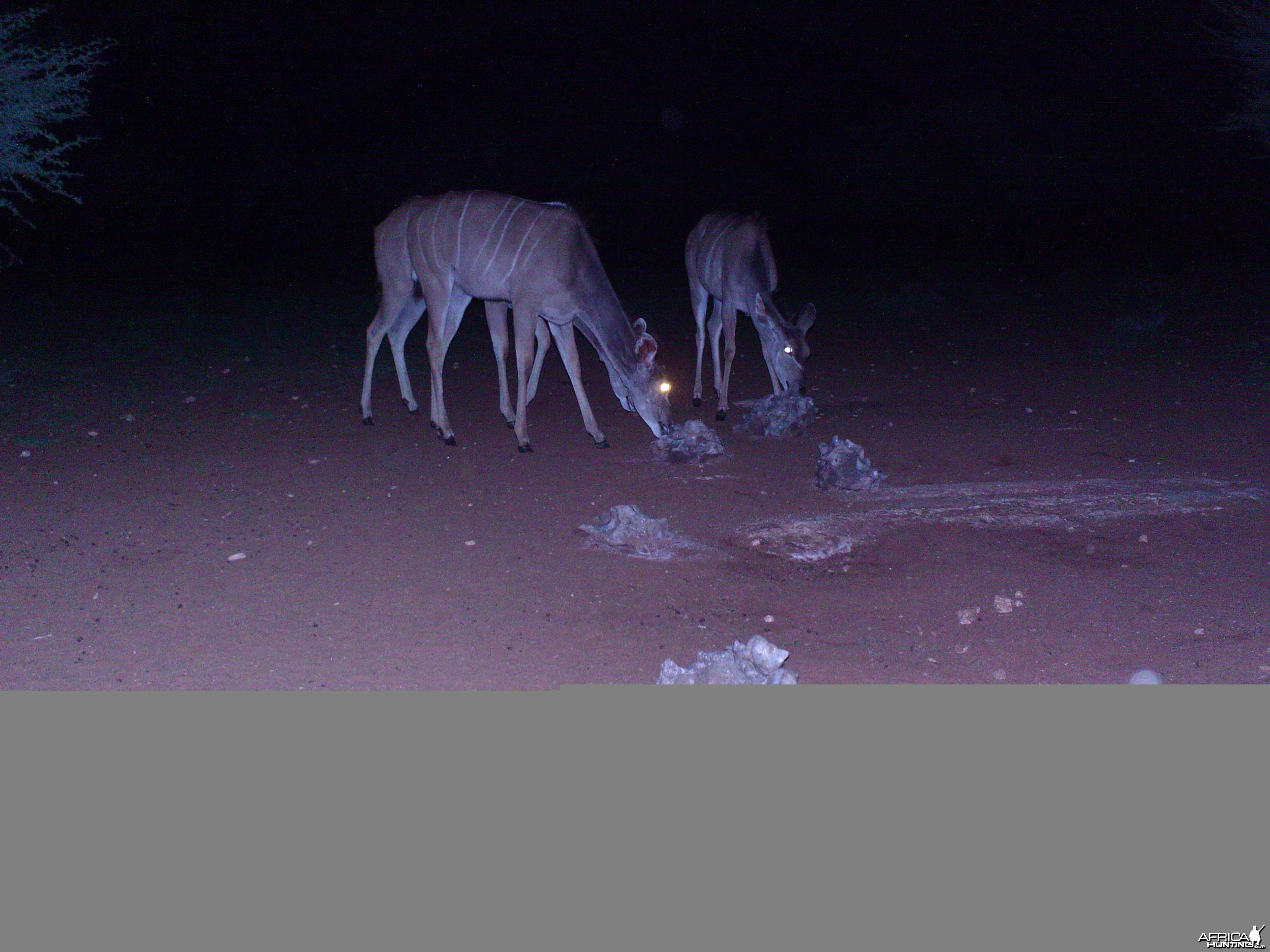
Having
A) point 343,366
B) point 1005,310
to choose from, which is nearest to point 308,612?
point 343,366

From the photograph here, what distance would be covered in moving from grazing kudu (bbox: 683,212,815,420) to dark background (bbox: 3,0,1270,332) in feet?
28.9

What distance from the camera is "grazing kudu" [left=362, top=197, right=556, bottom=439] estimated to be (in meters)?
11.0

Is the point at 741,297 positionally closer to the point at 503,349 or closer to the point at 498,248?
the point at 503,349

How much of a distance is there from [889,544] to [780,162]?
30215 millimetres

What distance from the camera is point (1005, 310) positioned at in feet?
58.3

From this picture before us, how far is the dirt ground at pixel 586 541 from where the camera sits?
19.6ft

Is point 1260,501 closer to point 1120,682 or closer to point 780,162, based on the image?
point 1120,682

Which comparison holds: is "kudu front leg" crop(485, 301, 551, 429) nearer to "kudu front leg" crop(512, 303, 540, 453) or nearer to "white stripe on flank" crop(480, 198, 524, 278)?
"kudu front leg" crop(512, 303, 540, 453)

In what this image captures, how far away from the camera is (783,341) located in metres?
11.7

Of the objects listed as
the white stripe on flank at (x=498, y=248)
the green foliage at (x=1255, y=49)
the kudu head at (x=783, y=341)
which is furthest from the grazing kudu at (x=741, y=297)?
the green foliage at (x=1255, y=49)

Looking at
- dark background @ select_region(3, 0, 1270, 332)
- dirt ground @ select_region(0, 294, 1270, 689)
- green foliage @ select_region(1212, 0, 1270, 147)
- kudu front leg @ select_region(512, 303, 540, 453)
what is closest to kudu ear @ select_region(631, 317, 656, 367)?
dirt ground @ select_region(0, 294, 1270, 689)

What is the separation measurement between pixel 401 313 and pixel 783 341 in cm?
401

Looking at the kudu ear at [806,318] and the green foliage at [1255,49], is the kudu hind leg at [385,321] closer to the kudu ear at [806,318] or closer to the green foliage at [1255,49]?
the kudu ear at [806,318]

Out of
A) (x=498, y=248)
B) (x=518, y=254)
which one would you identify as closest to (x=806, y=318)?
(x=518, y=254)
